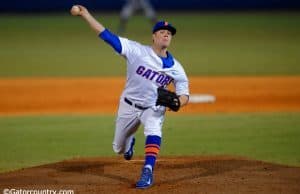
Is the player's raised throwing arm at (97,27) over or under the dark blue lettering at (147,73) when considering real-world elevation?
over

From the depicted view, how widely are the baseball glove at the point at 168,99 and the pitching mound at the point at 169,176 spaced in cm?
78

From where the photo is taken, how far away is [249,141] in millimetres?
10250

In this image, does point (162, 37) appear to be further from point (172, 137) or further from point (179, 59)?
point (179, 59)

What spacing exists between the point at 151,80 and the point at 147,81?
4 centimetres

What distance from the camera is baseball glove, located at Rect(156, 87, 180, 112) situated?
7.45 meters

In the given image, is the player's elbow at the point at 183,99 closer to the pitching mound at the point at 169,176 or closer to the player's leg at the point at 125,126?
the player's leg at the point at 125,126

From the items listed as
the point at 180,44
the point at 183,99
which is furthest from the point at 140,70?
→ the point at 180,44

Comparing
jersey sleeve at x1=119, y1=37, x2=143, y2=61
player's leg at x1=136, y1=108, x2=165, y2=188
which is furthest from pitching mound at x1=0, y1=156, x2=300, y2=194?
jersey sleeve at x1=119, y1=37, x2=143, y2=61

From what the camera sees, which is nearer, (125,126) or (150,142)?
(150,142)

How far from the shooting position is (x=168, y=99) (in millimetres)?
7445

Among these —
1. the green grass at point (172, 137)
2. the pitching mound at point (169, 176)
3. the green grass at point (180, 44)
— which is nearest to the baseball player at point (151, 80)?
the pitching mound at point (169, 176)

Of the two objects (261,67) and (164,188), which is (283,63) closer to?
(261,67)

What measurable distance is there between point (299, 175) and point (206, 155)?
1.62 meters

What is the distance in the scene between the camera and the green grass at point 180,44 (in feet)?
57.8
